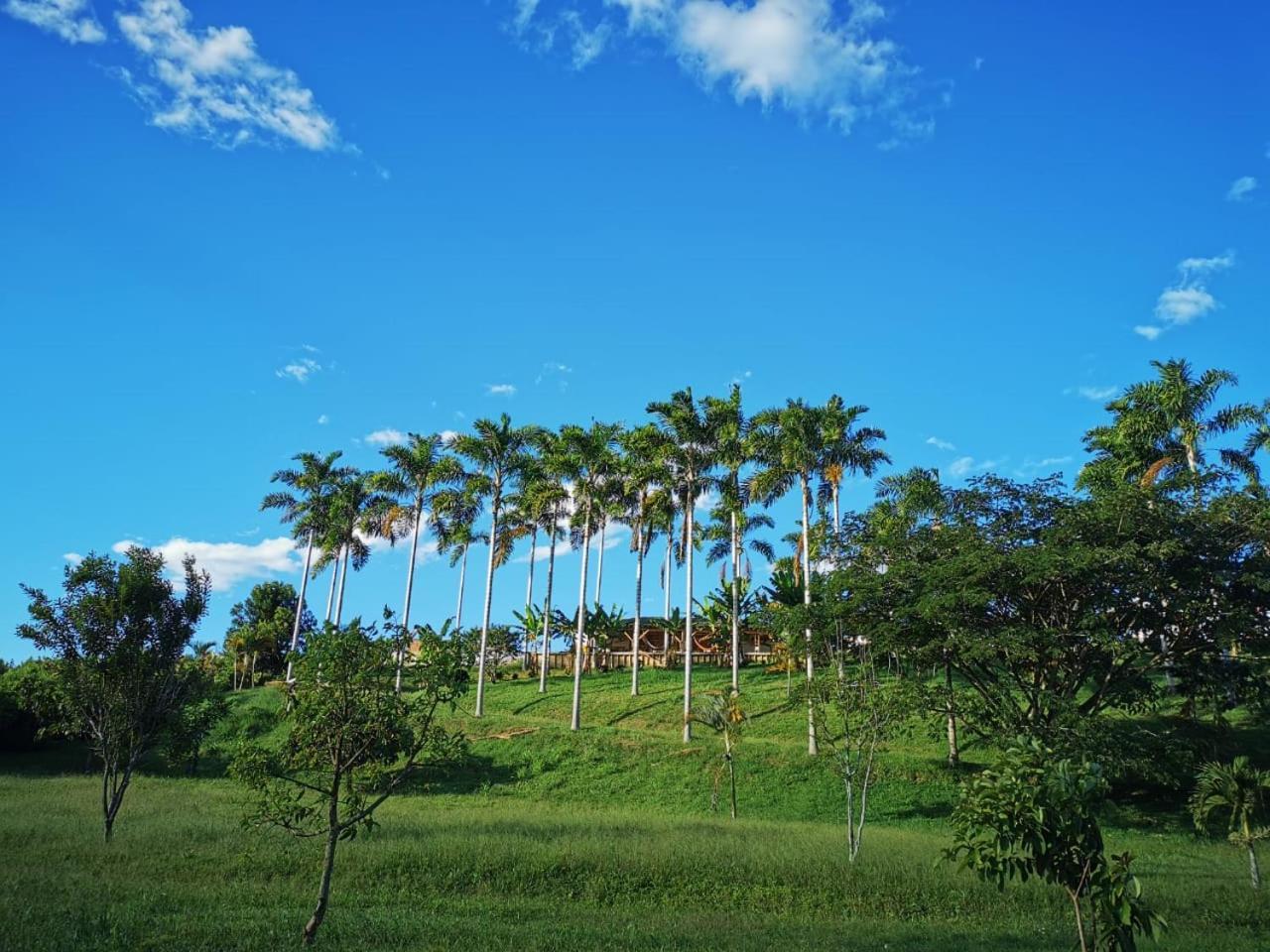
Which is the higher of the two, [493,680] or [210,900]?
[493,680]

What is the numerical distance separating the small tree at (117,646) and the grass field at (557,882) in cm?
263

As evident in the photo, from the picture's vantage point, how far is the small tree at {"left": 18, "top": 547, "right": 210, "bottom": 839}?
21844mm

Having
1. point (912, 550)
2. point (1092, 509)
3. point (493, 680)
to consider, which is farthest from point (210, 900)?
point (493, 680)

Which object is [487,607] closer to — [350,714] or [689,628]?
[689,628]

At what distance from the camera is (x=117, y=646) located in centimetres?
2220

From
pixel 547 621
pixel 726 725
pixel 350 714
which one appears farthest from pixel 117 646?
pixel 547 621

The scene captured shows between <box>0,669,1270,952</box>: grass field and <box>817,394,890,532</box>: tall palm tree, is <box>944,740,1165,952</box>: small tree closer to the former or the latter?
<box>0,669,1270,952</box>: grass field

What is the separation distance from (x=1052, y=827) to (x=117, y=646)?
891 inches

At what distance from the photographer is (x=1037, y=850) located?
8938mm

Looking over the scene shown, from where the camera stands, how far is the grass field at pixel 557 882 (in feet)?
42.7

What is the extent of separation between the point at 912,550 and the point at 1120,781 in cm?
1301

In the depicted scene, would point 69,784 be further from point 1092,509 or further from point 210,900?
point 1092,509

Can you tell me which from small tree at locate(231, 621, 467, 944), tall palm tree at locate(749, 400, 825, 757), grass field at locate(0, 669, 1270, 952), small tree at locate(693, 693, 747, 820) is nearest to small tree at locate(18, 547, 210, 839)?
grass field at locate(0, 669, 1270, 952)

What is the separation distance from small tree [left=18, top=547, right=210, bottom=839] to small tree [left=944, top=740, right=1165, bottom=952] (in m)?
21.2
